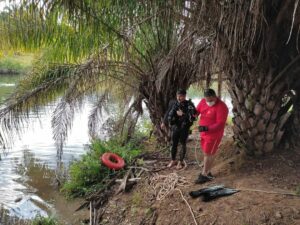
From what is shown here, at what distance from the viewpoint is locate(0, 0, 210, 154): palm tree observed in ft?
18.7

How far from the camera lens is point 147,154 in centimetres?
873

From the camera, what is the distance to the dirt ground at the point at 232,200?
15.9 ft

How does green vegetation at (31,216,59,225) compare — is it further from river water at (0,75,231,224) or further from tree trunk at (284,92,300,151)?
tree trunk at (284,92,300,151)

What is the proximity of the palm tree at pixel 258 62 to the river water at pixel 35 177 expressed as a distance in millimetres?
3648

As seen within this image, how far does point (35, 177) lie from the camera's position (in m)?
10.1

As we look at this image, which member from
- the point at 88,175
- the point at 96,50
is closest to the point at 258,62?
the point at 96,50

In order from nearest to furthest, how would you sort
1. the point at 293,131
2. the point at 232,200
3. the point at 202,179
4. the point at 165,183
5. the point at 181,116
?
the point at 232,200
the point at 202,179
the point at 293,131
the point at 165,183
the point at 181,116

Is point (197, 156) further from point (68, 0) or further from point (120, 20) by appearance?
point (68, 0)

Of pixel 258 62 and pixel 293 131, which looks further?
pixel 293 131

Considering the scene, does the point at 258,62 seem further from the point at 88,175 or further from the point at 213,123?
the point at 88,175

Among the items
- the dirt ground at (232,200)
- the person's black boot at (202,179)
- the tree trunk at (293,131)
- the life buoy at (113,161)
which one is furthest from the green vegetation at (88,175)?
the tree trunk at (293,131)

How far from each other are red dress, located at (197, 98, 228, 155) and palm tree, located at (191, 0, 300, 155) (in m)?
0.43

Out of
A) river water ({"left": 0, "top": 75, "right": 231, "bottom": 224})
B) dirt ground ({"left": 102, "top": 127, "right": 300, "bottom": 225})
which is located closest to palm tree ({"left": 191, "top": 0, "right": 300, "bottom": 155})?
dirt ground ({"left": 102, "top": 127, "right": 300, "bottom": 225})

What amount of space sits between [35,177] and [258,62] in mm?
6743
